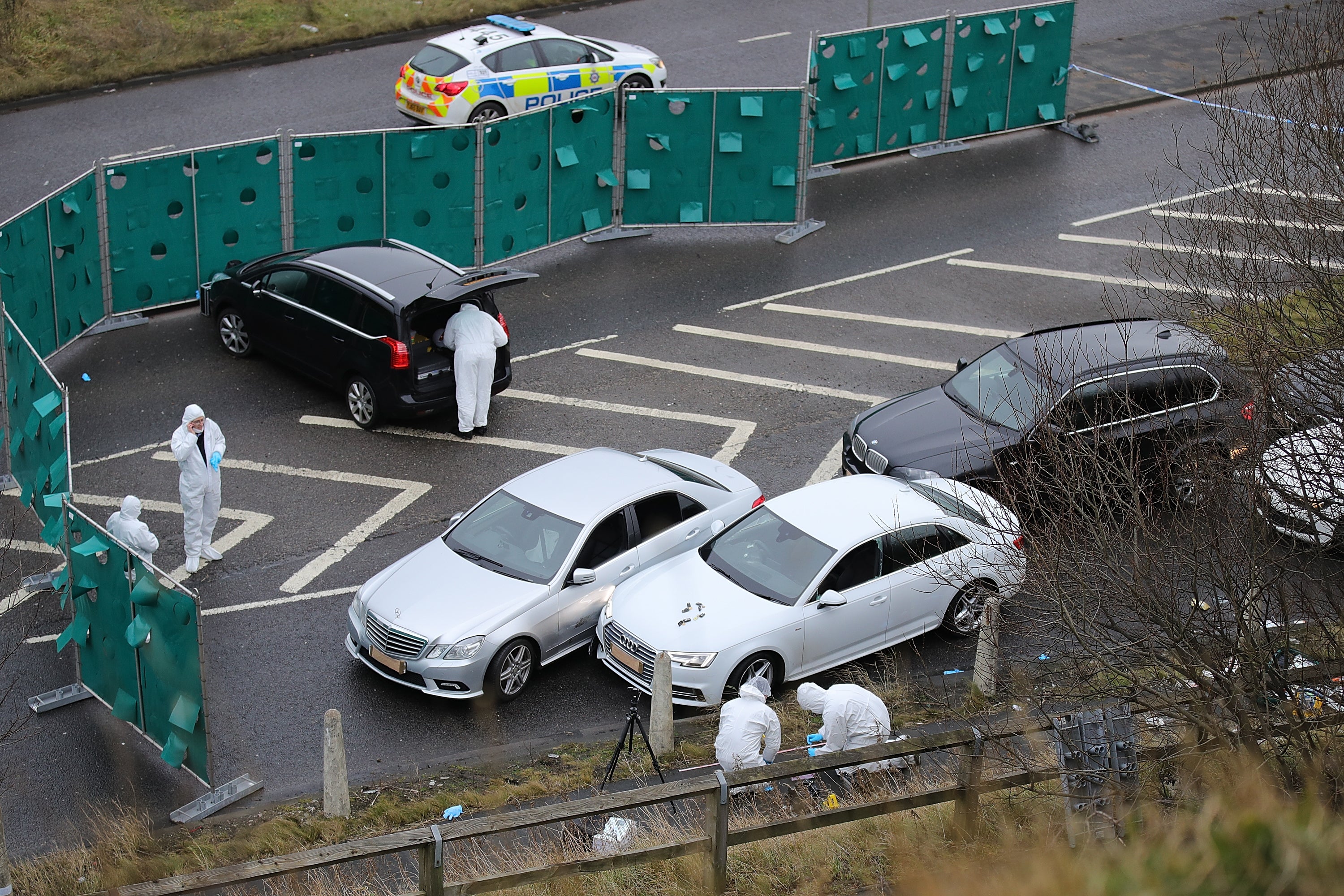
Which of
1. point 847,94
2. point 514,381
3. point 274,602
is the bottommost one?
point 274,602

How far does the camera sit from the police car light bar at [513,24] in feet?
71.3

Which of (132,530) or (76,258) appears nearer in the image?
(132,530)

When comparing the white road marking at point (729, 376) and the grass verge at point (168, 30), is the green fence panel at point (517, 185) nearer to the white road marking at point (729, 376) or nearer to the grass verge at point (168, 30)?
the white road marking at point (729, 376)

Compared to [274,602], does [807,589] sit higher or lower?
higher

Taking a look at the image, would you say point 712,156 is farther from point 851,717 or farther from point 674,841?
point 674,841

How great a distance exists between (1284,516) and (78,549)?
8.56m

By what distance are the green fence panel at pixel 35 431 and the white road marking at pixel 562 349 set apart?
5826mm

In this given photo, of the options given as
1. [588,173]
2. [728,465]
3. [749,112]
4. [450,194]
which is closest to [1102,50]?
[749,112]

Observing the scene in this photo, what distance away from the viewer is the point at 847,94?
70.3 ft

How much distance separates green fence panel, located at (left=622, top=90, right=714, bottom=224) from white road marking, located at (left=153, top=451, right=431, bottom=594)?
22.7ft

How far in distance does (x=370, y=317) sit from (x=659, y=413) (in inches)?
135

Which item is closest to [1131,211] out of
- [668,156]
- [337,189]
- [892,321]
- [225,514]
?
[892,321]

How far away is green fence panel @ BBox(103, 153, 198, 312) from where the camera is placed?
16.4 meters

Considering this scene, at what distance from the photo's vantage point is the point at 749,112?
19422mm
